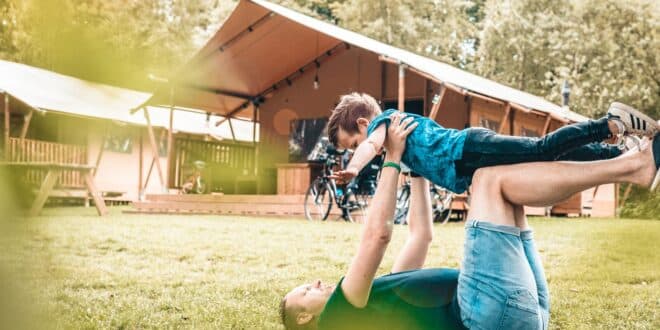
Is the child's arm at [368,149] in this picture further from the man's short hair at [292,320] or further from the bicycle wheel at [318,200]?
the bicycle wheel at [318,200]

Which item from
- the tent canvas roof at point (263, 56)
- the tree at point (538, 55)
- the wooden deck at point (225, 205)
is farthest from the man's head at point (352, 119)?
the tree at point (538, 55)

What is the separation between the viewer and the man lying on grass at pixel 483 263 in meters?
2.04

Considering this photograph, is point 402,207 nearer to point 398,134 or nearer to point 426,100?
point 426,100

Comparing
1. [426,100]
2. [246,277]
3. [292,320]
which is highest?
[426,100]

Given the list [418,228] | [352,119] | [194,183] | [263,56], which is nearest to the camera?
[418,228]

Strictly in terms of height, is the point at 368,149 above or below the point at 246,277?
above

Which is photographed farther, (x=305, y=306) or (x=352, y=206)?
(x=352, y=206)

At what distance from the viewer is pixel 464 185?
8.25 feet

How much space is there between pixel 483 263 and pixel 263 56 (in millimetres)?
12394

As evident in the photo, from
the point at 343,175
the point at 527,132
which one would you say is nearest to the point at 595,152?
the point at 343,175

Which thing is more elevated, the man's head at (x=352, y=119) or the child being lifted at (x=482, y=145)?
the man's head at (x=352, y=119)

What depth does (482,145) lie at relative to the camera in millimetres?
2352

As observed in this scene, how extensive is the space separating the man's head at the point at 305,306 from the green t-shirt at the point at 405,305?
19cm

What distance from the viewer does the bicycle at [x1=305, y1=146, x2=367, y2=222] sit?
374 inches
